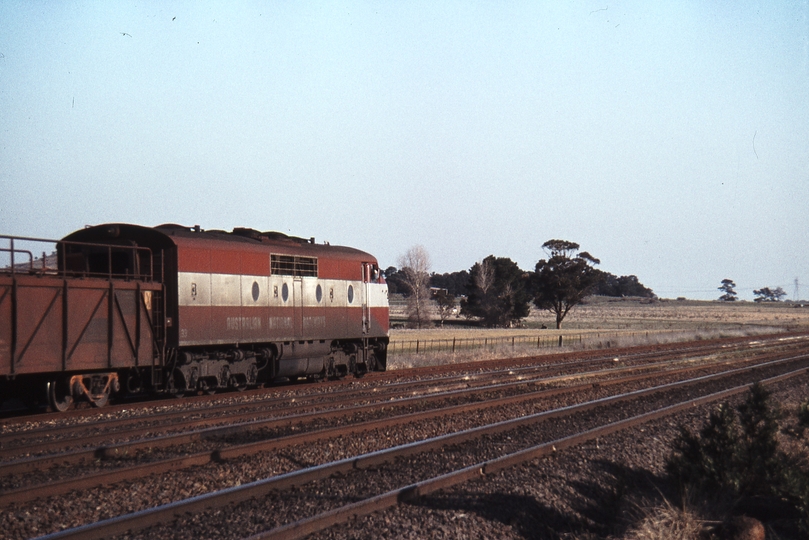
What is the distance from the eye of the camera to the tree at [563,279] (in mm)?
71312

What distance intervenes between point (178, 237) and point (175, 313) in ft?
5.74

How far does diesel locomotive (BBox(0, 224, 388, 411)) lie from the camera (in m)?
13.9

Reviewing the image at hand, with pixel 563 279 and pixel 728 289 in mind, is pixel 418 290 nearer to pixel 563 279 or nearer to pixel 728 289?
pixel 563 279

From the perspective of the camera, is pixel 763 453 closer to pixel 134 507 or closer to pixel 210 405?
pixel 134 507

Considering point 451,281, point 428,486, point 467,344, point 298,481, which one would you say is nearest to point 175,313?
point 298,481

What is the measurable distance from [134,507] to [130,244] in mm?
10030

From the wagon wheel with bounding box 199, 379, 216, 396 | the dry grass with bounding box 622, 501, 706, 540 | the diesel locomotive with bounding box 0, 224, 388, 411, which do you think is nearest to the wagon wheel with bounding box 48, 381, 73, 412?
the diesel locomotive with bounding box 0, 224, 388, 411

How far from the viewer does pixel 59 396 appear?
48.5 feet

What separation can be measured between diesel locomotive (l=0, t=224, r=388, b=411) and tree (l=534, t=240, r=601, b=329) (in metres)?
51.1

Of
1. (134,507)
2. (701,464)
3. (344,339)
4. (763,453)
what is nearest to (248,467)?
(134,507)

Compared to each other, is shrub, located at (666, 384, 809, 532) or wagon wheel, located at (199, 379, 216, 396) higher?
wagon wheel, located at (199, 379, 216, 396)

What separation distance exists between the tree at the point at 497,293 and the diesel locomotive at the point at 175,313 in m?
51.2

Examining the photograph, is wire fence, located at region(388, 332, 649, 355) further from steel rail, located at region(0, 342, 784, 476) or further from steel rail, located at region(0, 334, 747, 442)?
steel rail, located at region(0, 342, 784, 476)

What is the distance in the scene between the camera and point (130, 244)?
55.3ft
